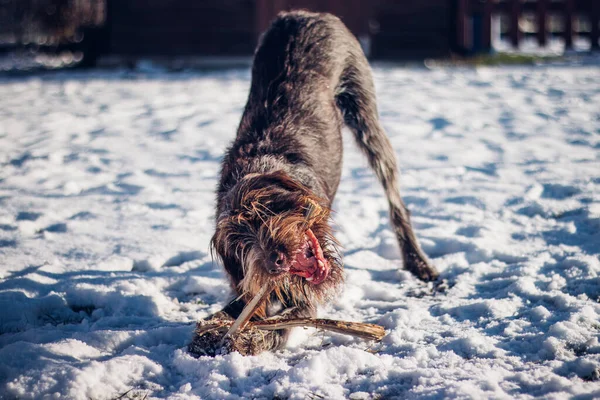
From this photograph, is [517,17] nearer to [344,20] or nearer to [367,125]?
[344,20]

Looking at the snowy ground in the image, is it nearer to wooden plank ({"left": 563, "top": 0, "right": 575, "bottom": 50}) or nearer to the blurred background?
the blurred background

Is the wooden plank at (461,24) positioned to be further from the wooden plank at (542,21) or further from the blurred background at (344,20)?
the wooden plank at (542,21)

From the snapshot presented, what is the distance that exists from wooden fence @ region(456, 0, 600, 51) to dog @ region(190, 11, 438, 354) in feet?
27.5

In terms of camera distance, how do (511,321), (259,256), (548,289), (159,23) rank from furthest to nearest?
(159,23), (548,289), (511,321), (259,256)

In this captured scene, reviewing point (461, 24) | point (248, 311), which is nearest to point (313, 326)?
point (248, 311)

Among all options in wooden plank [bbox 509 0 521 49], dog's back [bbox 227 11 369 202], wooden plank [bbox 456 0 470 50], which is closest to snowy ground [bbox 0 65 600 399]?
dog's back [bbox 227 11 369 202]

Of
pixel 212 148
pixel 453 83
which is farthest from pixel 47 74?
pixel 453 83

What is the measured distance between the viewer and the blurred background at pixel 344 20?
11750mm

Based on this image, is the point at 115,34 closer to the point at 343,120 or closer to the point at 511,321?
the point at 343,120

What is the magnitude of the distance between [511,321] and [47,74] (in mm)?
10999

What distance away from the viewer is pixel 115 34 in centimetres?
1282

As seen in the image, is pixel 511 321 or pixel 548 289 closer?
pixel 511 321

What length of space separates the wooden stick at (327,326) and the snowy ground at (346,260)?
9 cm

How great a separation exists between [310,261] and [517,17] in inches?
460
